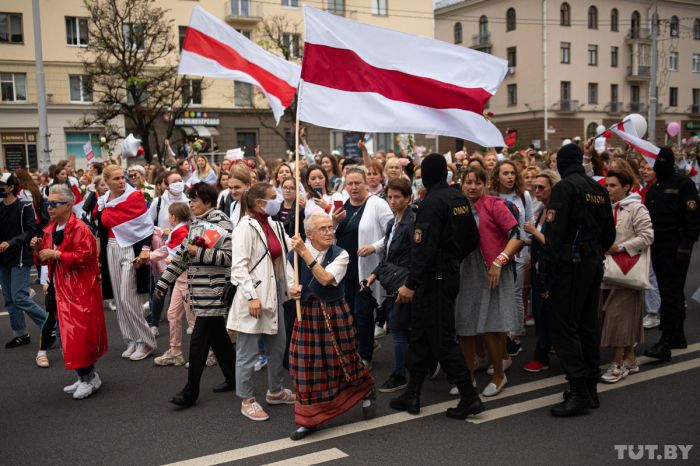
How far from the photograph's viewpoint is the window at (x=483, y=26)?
61.5m

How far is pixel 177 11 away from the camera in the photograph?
4103 centimetres

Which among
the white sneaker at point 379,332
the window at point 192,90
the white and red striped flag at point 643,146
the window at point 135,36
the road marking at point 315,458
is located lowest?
the road marking at point 315,458

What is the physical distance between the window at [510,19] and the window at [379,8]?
16.2 meters

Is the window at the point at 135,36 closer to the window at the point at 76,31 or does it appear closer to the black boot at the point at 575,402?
the window at the point at 76,31

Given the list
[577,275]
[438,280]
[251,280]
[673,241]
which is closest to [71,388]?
[251,280]

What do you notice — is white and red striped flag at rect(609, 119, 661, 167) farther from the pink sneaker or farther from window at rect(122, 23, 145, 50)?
window at rect(122, 23, 145, 50)

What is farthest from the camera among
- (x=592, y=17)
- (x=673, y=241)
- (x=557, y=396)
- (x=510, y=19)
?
(x=592, y=17)

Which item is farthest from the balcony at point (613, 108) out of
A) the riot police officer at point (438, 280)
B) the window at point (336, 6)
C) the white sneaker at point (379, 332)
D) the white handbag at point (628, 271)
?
the riot police officer at point (438, 280)

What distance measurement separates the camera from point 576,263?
5.16m

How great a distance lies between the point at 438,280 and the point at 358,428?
1.26 metres

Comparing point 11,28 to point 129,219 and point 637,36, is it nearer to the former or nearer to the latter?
point 129,219

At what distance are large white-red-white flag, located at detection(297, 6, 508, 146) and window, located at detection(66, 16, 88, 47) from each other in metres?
38.2

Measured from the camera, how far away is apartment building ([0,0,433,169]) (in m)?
38.2

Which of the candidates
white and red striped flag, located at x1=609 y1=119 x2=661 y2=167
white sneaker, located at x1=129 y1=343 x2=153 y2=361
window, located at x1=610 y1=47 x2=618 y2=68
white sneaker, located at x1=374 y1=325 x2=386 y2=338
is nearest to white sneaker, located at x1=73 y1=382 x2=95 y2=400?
white sneaker, located at x1=129 y1=343 x2=153 y2=361
